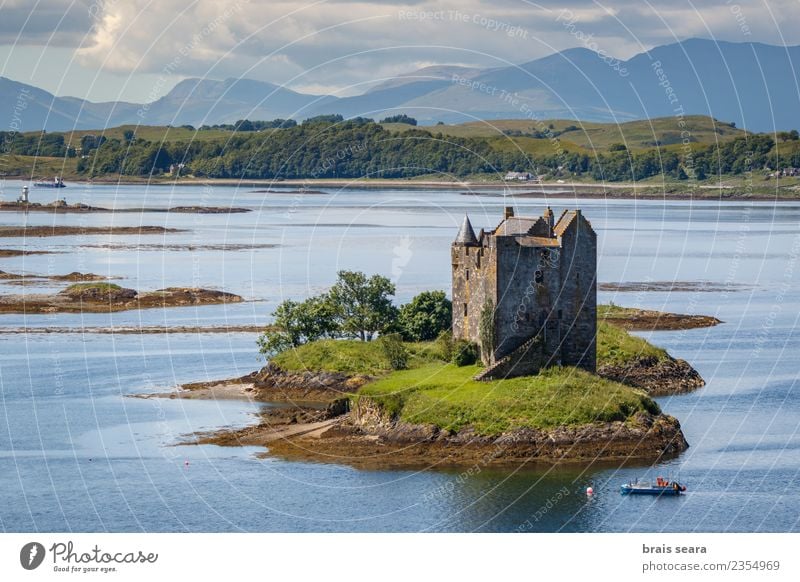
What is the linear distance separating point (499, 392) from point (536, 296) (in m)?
6.27

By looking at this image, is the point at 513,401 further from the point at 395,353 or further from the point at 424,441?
the point at 395,353

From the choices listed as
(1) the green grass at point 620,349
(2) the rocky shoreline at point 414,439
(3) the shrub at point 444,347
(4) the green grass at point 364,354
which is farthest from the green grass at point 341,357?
(1) the green grass at point 620,349

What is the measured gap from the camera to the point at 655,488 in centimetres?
7625

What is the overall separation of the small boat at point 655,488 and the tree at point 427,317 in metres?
29.6

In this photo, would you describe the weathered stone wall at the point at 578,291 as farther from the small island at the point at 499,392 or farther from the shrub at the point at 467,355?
the shrub at the point at 467,355

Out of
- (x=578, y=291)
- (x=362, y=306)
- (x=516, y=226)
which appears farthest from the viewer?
(x=362, y=306)

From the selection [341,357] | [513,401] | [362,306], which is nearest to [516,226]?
[513,401]

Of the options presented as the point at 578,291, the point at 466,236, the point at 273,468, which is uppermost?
the point at 466,236

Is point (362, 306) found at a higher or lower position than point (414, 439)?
higher

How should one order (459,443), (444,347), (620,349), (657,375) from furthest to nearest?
(620,349), (657,375), (444,347), (459,443)

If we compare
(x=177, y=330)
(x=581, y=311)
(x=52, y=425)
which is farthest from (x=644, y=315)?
(x=52, y=425)

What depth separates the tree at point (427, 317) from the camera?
106000 mm

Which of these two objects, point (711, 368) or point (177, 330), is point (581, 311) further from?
point (177, 330)

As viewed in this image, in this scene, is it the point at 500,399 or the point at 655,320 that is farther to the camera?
the point at 655,320
